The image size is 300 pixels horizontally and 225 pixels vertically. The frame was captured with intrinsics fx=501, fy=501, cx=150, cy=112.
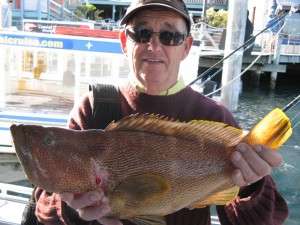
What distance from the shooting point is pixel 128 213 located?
1623mm

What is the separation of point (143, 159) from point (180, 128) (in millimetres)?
165

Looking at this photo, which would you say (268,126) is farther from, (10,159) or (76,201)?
(10,159)

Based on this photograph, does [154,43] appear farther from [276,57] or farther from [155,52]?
[276,57]

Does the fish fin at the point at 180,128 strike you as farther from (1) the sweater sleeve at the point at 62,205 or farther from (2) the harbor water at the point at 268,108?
(2) the harbor water at the point at 268,108

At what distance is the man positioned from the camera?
1921 mm

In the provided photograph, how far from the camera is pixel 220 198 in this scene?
179 cm

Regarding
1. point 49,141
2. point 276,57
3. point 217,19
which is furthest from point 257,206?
point 217,19

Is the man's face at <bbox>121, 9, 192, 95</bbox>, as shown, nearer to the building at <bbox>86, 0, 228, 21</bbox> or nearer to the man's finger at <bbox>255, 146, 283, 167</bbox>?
the man's finger at <bbox>255, 146, 283, 167</bbox>

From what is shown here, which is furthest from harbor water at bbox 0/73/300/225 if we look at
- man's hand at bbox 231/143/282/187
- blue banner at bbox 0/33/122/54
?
man's hand at bbox 231/143/282/187

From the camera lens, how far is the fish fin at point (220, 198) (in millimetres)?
1776

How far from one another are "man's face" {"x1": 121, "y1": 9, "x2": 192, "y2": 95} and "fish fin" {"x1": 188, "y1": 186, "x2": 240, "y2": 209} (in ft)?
1.60

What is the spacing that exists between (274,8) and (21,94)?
22526 millimetres

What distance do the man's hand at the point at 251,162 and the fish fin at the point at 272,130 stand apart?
2 cm

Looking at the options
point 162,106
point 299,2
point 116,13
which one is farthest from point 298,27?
point 162,106
